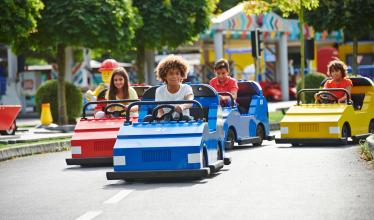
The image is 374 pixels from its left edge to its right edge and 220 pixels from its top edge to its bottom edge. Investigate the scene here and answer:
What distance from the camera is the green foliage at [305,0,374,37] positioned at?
43.6 m

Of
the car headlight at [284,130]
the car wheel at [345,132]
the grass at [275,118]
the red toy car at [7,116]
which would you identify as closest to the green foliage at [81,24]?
the red toy car at [7,116]

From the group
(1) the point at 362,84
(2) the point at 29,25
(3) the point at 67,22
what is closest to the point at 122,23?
(3) the point at 67,22

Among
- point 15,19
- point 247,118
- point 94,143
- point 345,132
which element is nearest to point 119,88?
point 94,143

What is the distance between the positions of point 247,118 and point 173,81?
5616mm

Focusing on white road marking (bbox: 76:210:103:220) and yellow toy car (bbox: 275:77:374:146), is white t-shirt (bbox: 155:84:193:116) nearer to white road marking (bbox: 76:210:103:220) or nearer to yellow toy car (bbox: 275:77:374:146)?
white road marking (bbox: 76:210:103:220)

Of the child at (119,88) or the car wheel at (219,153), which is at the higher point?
the child at (119,88)

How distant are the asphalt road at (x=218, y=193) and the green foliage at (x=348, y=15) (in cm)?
2884

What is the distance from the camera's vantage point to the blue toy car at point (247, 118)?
17.9 metres

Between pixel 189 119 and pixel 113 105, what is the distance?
3.79 m

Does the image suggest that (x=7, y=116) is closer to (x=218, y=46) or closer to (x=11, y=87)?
(x=11, y=87)

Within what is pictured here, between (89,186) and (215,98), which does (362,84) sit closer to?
(215,98)

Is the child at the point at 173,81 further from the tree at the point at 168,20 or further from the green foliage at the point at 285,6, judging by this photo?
the tree at the point at 168,20

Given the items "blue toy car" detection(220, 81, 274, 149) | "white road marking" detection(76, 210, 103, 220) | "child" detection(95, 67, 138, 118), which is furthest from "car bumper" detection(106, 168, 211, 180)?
"blue toy car" detection(220, 81, 274, 149)

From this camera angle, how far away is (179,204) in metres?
10.0
